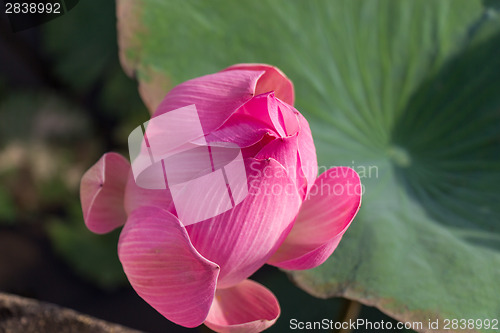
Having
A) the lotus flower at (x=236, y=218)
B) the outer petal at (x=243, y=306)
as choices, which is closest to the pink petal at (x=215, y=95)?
the lotus flower at (x=236, y=218)

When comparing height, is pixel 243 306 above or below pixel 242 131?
below

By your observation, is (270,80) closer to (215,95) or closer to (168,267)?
(215,95)

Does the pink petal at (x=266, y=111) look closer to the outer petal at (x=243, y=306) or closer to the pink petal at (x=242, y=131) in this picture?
the pink petal at (x=242, y=131)

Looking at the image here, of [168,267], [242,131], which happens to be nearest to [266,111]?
[242,131]

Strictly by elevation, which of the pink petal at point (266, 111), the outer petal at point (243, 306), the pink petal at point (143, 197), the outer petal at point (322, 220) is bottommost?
the outer petal at point (243, 306)

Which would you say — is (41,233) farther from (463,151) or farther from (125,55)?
(463,151)
